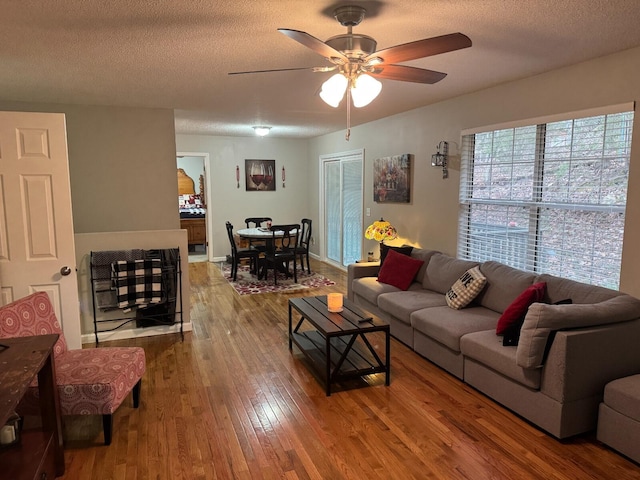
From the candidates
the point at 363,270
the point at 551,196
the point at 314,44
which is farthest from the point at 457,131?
the point at 314,44

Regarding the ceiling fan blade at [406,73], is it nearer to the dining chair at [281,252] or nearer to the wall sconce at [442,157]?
the wall sconce at [442,157]

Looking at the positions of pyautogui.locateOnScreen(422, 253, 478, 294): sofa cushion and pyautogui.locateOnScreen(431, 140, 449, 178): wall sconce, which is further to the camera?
pyautogui.locateOnScreen(431, 140, 449, 178): wall sconce

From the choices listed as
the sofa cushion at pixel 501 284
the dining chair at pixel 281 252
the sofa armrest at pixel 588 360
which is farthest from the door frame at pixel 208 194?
the sofa armrest at pixel 588 360

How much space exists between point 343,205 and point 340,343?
4136mm

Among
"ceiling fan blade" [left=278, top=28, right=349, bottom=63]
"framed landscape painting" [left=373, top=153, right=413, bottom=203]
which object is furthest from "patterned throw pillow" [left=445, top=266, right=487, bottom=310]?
"ceiling fan blade" [left=278, top=28, right=349, bottom=63]

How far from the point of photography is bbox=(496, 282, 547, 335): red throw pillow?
2934 millimetres

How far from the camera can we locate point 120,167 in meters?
4.76

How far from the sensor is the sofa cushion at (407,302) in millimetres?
3895

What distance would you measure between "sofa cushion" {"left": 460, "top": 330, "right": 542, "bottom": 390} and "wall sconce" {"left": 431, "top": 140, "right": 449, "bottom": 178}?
2054mm

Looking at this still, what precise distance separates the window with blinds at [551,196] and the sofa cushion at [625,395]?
96 cm

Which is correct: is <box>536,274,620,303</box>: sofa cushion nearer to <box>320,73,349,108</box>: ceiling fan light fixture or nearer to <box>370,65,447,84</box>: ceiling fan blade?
<box>370,65,447,84</box>: ceiling fan blade

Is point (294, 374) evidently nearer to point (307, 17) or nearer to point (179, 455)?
point (179, 455)

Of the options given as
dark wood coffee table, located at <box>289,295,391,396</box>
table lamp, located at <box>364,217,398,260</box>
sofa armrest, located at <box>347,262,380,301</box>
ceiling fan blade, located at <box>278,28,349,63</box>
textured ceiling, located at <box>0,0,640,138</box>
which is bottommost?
dark wood coffee table, located at <box>289,295,391,396</box>

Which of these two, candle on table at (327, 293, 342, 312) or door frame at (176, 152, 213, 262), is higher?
door frame at (176, 152, 213, 262)
